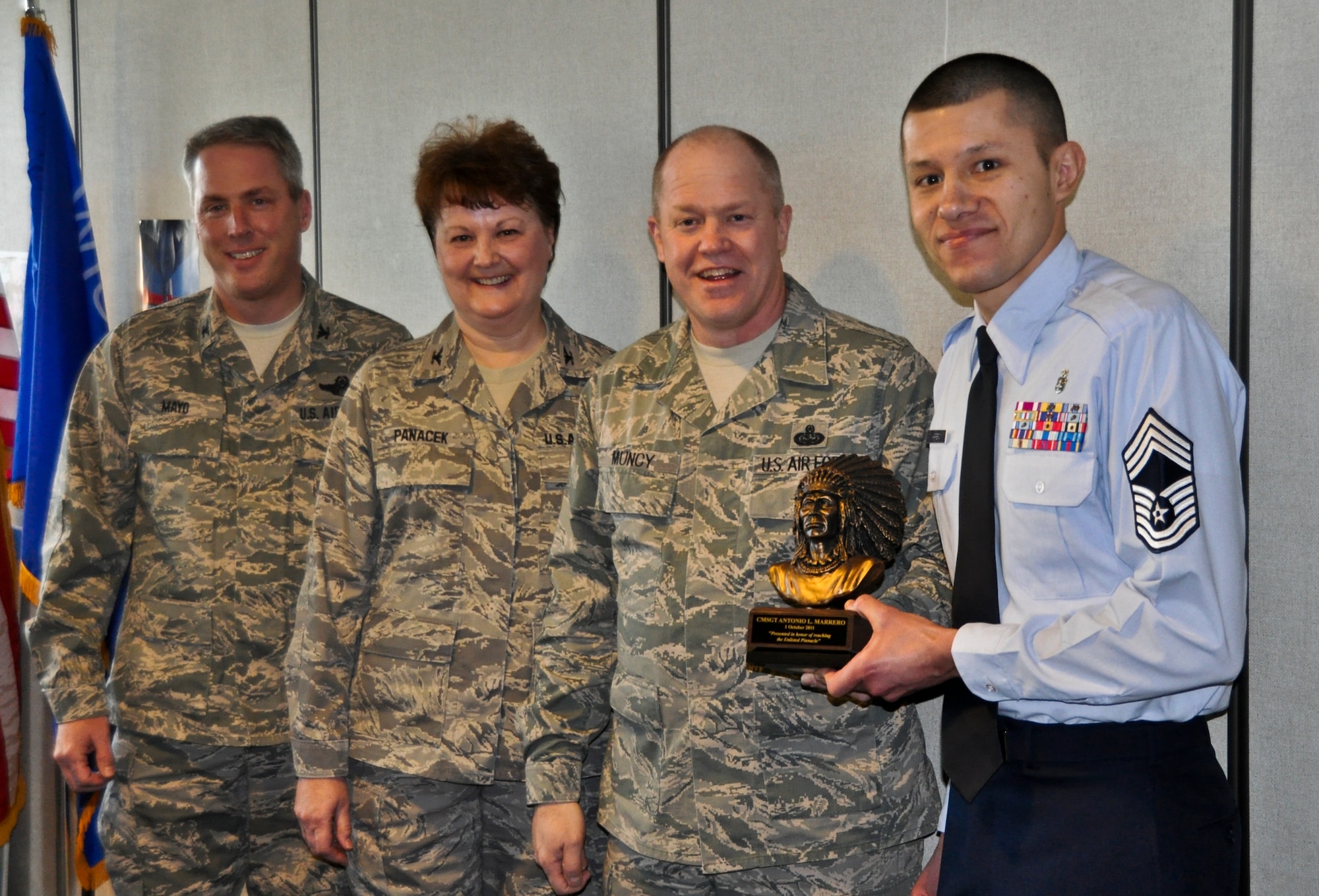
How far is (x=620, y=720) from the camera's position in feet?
6.93

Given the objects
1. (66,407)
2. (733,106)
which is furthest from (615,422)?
(66,407)

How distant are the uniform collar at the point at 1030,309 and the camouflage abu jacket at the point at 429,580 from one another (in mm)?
972

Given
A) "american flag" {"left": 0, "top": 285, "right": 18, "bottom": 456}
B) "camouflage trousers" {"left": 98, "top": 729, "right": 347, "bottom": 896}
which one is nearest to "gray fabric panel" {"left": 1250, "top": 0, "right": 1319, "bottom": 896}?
"camouflage trousers" {"left": 98, "top": 729, "right": 347, "bottom": 896}

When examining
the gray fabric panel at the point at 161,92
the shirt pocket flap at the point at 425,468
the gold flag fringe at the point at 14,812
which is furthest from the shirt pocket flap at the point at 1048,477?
the gold flag fringe at the point at 14,812

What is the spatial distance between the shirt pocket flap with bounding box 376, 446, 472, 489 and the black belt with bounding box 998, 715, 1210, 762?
1189mm

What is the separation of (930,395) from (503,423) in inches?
34.1

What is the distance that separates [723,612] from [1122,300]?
2.67 feet

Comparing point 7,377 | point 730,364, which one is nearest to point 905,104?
point 730,364

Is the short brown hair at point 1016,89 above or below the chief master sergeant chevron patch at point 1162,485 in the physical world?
above

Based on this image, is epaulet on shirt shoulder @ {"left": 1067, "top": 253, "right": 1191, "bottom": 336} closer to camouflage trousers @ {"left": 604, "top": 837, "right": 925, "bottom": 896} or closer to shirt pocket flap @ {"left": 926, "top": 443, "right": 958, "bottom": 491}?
shirt pocket flap @ {"left": 926, "top": 443, "right": 958, "bottom": 491}

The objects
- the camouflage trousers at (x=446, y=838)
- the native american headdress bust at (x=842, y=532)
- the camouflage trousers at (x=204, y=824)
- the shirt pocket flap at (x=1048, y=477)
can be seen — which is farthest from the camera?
the camouflage trousers at (x=204, y=824)

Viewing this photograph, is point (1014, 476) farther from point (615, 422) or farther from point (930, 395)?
point (615, 422)

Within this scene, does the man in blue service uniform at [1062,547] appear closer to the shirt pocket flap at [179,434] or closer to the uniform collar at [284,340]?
the uniform collar at [284,340]

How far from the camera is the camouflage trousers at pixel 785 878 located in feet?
6.32
